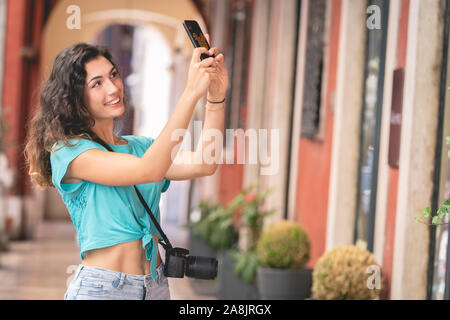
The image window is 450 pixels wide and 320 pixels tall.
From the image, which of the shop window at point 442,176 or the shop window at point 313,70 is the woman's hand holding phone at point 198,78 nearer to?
the shop window at point 442,176

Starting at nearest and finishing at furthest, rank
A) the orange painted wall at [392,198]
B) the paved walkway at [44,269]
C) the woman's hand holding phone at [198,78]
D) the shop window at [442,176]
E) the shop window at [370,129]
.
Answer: the woman's hand holding phone at [198,78] → the shop window at [442,176] → the orange painted wall at [392,198] → the shop window at [370,129] → the paved walkway at [44,269]

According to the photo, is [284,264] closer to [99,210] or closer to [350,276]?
[350,276]

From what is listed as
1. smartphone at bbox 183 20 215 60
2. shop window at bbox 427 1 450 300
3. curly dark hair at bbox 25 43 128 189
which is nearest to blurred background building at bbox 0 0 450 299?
shop window at bbox 427 1 450 300

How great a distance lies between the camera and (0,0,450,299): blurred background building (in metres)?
2.77

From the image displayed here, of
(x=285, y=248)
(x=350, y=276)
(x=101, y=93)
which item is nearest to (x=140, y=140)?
(x=101, y=93)

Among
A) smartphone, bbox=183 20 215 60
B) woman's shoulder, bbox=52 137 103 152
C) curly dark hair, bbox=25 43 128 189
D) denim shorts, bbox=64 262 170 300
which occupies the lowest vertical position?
denim shorts, bbox=64 262 170 300

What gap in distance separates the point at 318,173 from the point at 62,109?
315 centimetres

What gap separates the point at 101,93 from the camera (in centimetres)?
170

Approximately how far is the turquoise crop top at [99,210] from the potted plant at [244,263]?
301 centimetres

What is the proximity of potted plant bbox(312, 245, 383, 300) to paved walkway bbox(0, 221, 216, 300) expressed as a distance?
1.59 m

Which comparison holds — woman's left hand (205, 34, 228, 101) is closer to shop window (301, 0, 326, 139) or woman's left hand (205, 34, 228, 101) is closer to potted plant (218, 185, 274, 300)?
shop window (301, 0, 326, 139)

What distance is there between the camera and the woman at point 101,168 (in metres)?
1.59

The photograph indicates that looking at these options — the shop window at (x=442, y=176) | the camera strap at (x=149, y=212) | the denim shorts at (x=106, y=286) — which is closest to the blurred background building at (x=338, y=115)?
the shop window at (x=442, y=176)
